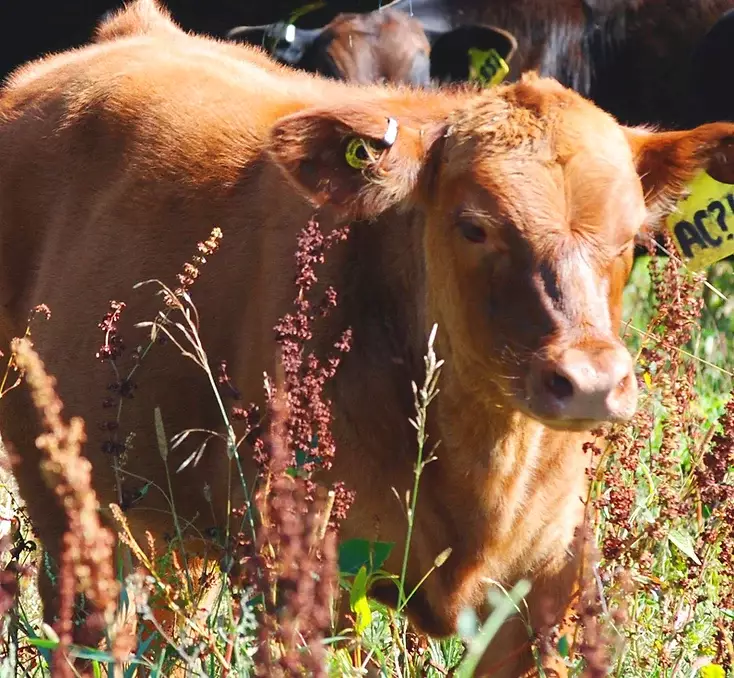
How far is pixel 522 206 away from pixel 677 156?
635 mm

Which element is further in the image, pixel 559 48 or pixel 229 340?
pixel 559 48

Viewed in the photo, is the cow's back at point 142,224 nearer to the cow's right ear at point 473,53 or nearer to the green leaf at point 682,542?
the green leaf at point 682,542

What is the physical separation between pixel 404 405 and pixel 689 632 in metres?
0.95

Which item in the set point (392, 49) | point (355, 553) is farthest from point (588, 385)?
point (392, 49)

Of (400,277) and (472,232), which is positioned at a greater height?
(472,232)

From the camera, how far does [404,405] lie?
11.7 feet

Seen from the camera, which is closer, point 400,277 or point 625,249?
point 625,249

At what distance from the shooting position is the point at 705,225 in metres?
4.88

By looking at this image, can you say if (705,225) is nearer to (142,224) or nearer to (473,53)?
(142,224)

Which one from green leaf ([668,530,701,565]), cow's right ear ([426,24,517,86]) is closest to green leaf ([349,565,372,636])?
green leaf ([668,530,701,565])

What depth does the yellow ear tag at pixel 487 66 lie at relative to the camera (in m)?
8.64

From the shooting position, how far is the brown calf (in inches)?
124

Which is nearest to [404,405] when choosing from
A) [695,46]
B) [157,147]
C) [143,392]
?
[143,392]

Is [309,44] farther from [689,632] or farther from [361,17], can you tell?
[689,632]
